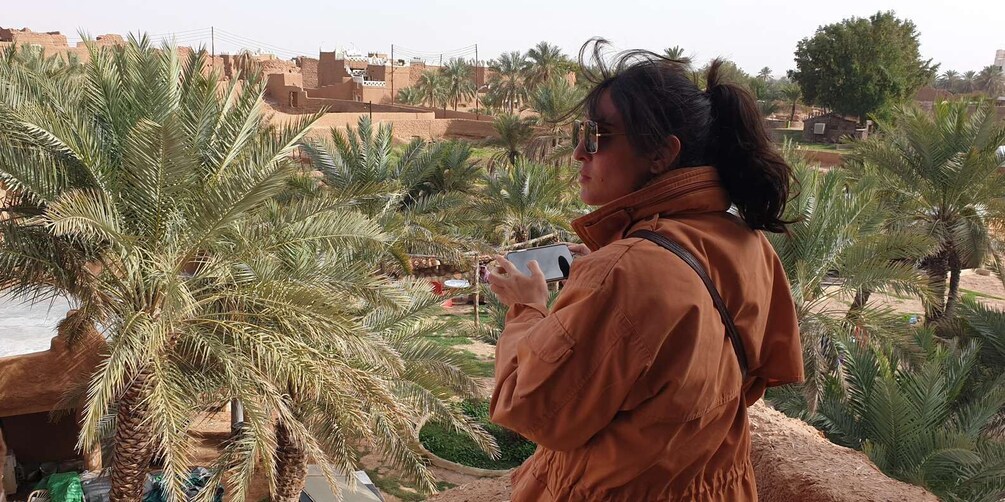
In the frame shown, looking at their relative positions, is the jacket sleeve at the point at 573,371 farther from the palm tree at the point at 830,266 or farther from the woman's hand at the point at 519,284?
the palm tree at the point at 830,266

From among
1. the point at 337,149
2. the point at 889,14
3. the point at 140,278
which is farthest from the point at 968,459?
the point at 889,14

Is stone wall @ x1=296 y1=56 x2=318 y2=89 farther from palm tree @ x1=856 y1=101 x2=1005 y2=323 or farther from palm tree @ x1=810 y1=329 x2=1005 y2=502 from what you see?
palm tree @ x1=810 y1=329 x2=1005 y2=502

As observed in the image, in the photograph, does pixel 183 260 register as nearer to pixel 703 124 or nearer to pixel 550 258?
pixel 550 258

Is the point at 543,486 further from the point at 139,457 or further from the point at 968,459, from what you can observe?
the point at 139,457

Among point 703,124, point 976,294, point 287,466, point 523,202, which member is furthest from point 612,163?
point 976,294

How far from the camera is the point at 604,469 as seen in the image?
4.86 ft

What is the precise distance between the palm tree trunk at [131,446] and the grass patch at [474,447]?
15.5 feet

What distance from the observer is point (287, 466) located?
6969 mm

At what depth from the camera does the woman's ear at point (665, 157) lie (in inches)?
61.2

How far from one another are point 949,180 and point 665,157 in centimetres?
1218

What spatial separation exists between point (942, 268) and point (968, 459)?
362 inches

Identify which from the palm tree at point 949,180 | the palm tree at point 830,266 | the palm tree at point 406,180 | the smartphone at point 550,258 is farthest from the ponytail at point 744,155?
the palm tree at point 949,180

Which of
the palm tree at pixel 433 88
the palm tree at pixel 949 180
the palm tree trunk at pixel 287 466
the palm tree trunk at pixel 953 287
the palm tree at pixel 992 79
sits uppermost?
the palm tree at pixel 992 79

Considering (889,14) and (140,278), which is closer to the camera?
(140,278)
